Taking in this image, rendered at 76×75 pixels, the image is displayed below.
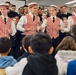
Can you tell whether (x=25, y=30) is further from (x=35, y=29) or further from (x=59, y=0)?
(x=59, y=0)

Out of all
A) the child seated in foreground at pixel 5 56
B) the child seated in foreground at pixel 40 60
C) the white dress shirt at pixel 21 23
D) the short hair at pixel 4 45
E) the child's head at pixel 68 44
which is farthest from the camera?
the white dress shirt at pixel 21 23

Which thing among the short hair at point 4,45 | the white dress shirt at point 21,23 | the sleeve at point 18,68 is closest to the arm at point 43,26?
the white dress shirt at point 21,23

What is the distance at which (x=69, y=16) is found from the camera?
5383 mm

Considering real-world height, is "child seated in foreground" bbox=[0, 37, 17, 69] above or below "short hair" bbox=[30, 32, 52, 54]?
below

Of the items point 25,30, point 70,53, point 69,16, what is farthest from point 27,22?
point 70,53

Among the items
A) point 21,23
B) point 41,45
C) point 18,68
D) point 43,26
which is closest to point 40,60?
point 41,45

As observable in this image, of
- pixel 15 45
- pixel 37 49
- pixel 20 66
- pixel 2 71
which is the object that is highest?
pixel 37 49

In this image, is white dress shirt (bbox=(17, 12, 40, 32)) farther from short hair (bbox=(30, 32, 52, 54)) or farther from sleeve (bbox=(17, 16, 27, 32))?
short hair (bbox=(30, 32, 52, 54))

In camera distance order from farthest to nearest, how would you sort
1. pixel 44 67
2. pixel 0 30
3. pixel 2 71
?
pixel 0 30 → pixel 2 71 → pixel 44 67

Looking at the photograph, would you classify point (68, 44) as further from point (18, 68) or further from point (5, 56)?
point (18, 68)

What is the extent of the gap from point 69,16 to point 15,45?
55.8 inches

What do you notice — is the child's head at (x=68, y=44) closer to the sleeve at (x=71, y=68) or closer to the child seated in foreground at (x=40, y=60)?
the sleeve at (x=71, y=68)

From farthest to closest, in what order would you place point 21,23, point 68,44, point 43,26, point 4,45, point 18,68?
point 43,26 → point 21,23 → point 68,44 → point 4,45 → point 18,68

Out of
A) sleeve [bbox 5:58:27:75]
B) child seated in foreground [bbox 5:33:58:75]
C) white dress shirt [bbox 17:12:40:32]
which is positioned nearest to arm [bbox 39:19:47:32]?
white dress shirt [bbox 17:12:40:32]
